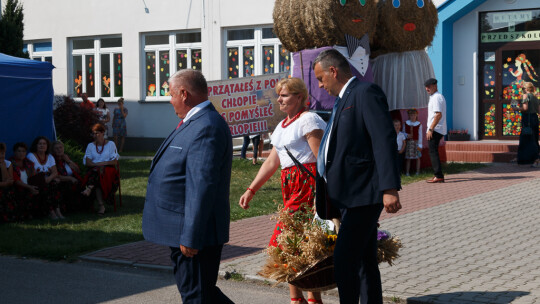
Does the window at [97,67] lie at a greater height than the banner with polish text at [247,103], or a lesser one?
greater

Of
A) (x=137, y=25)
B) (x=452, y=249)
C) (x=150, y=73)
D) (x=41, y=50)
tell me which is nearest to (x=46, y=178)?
(x=452, y=249)

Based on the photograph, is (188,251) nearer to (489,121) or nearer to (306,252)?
(306,252)

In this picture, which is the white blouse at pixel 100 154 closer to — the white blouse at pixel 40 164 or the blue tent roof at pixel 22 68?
the white blouse at pixel 40 164

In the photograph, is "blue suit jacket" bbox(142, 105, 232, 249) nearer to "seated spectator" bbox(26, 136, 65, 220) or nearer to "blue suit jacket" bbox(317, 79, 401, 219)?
"blue suit jacket" bbox(317, 79, 401, 219)

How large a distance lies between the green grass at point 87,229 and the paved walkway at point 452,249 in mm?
402

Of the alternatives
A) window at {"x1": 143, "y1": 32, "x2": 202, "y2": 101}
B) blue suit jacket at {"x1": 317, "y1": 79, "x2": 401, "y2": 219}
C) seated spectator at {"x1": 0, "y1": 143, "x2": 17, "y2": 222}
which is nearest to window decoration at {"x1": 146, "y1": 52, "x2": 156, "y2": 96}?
window at {"x1": 143, "y1": 32, "x2": 202, "y2": 101}

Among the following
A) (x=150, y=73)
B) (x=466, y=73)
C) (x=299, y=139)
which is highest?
(x=150, y=73)

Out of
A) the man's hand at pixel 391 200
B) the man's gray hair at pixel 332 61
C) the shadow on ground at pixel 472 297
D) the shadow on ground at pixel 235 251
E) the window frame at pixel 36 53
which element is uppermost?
the window frame at pixel 36 53

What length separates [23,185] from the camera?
10.7 meters

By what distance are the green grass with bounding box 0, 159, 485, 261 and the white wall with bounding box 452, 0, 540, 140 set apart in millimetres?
6239

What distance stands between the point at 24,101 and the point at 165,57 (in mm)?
12064

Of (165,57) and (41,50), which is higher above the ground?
(41,50)

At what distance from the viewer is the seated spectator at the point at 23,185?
10711mm

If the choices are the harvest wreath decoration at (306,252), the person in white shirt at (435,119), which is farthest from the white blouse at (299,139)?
the person in white shirt at (435,119)
